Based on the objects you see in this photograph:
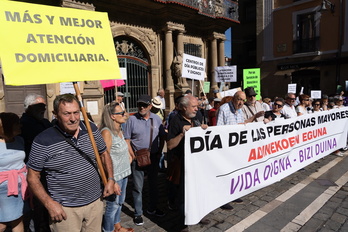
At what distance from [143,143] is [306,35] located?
20571 millimetres

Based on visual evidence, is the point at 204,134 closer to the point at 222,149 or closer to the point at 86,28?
the point at 222,149

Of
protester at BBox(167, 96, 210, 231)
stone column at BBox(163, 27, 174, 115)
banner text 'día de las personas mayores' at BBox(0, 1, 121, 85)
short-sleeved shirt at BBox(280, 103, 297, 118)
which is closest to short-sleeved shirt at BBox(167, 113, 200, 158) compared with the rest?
protester at BBox(167, 96, 210, 231)

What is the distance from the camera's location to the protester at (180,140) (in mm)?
3168

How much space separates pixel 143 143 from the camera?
11.8 feet

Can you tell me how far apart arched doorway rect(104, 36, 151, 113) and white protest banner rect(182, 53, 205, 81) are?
518cm

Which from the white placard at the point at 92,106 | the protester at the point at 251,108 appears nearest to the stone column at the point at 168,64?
the white placard at the point at 92,106

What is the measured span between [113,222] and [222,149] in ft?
5.70

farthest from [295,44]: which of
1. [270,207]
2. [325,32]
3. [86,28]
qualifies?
[86,28]

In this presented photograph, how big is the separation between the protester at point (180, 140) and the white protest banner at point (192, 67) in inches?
119

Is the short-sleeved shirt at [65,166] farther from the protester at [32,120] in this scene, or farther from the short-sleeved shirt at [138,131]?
the short-sleeved shirt at [138,131]

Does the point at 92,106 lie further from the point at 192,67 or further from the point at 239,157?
the point at 239,157

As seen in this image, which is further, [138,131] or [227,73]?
[227,73]

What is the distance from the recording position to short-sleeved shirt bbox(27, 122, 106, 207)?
2.03m

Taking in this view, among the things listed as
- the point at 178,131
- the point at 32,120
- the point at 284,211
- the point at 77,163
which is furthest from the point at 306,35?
the point at 77,163
